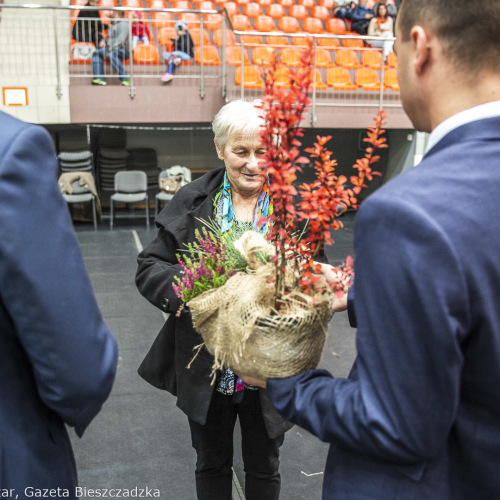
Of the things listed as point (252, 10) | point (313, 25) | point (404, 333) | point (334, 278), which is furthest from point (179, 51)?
point (404, 333)

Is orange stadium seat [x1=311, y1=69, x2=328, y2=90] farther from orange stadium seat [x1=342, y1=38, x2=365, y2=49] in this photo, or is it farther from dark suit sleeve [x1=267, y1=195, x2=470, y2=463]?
dark suit sleeve [x1=267, y1=195, x2=470, y2=463]

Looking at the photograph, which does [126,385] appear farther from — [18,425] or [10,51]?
[10,51]

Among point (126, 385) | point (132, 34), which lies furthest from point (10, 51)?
point (126, 385)

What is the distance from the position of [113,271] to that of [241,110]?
4.79m

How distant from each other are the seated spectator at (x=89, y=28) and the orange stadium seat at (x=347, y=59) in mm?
3832

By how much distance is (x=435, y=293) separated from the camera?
0.79 m

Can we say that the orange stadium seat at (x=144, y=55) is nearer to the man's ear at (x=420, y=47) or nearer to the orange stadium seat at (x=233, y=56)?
the orange stadium seat at (x=233, y=56)

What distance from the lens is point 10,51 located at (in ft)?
27.5

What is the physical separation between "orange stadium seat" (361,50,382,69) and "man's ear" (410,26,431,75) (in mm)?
9143

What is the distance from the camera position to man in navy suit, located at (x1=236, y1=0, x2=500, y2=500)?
0.80 meters

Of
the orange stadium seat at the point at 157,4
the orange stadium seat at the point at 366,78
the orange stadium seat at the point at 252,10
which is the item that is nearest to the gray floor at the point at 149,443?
the orange stadium seat at the point at 366,78

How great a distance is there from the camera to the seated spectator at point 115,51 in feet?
27.7

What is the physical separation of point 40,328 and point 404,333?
22.8 inches

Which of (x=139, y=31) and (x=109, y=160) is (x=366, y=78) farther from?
(x=109, y=160)
